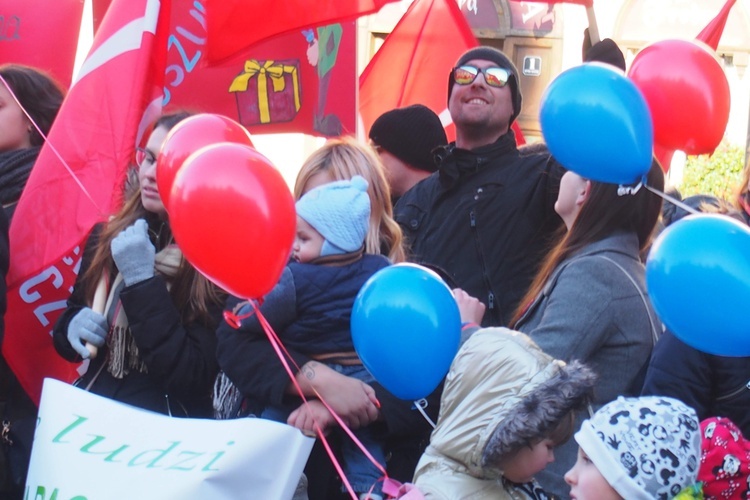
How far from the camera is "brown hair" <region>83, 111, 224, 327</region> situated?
10.2ft

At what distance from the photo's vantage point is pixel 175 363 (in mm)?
2961

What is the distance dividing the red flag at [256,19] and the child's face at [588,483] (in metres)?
2.22

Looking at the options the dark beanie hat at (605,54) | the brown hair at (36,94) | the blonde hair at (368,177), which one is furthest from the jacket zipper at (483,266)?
the brown hair at (36,94)

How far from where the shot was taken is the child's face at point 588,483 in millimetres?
2213

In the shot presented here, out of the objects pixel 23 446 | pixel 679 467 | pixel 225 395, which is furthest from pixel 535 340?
pixel 23 446

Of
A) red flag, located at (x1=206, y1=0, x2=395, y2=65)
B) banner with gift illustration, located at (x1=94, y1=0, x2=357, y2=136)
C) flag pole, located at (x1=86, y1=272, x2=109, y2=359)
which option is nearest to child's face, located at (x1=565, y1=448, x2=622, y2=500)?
flag pole, located at (x1=86, y1=272, x2=109, y2=359)

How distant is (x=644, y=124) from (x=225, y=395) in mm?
1299

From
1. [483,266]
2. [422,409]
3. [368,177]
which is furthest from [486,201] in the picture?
[422,409]

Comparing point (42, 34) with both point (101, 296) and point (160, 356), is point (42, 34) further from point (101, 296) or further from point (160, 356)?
point (160, 356)

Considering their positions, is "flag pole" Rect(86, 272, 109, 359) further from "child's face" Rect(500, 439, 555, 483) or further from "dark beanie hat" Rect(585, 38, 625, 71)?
"dark beanie hat" Rect(585, 38, 625, 71)

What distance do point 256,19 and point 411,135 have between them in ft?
2.58

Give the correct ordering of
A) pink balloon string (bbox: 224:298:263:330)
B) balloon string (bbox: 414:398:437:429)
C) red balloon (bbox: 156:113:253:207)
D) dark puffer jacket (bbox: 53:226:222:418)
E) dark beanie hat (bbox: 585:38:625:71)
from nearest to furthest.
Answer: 1. pink balloon string (bbox: 224:298:263:330)
2. balloon string (bbox: 414:398:437:429)
3. red balloon (bbox: 156:113:253:207)
4. dark puffer jacket (bbox: 53:226:222:418)
5. dark beanie hat (bbox: 585:38:625:71)

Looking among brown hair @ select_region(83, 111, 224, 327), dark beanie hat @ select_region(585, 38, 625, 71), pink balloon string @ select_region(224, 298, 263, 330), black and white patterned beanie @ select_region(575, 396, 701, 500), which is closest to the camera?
black and white patterned beanie @ select_region(575, 396, 701, 500)

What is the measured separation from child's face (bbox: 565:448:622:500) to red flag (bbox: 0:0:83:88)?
3.09 m
